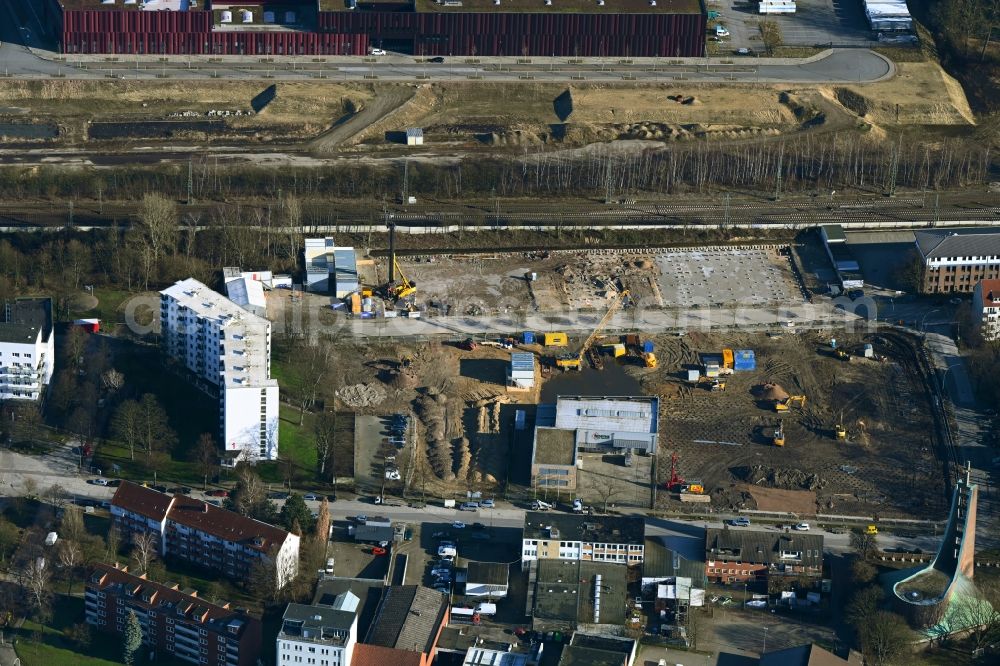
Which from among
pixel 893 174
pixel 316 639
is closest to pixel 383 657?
pixel 316 639

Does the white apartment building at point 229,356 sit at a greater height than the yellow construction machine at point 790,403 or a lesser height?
greater

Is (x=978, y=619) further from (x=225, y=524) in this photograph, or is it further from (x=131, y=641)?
(x=131, y=641)

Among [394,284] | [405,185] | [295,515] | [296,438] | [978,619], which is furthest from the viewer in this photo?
[405,185]

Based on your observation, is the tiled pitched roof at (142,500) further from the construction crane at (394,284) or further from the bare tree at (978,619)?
the bare tree at (978,619)

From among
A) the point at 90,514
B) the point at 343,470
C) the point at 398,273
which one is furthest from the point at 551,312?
the point at 90,514

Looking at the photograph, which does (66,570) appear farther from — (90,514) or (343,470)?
(343,470)

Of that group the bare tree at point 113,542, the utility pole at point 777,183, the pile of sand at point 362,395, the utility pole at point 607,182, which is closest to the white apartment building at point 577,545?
the pile of sand at point 362,395
